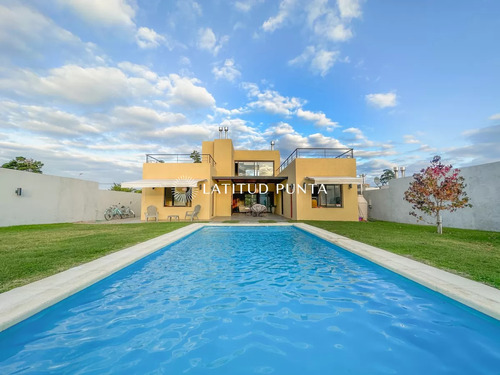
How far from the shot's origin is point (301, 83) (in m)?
18.4

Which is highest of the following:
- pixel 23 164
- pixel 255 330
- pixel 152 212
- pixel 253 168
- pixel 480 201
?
pixel 23 164

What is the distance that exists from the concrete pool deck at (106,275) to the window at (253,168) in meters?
19.4

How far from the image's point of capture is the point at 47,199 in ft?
42.9

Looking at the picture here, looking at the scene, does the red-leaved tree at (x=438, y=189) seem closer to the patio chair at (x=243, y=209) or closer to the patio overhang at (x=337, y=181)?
the patio overhang at (x=337, y=181)

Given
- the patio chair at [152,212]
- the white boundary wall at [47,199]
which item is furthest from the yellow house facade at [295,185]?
the white boundary wall at [47,199]

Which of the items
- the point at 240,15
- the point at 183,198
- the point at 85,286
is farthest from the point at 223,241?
the point at 240,15

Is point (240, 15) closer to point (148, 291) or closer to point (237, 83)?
point (237, 83)

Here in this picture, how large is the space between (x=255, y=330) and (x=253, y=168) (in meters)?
22.1

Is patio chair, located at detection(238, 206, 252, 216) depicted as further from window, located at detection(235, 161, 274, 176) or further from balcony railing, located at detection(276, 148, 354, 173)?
balcony railing, located at detection(276, 148, 354, 173)

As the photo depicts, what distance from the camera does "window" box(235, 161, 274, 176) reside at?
24.4m

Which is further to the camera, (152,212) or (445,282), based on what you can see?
(152,212)

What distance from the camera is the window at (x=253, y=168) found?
24359mm

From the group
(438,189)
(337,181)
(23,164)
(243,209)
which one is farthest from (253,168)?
(23,164)

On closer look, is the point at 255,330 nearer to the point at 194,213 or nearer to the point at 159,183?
the point at 194,213
